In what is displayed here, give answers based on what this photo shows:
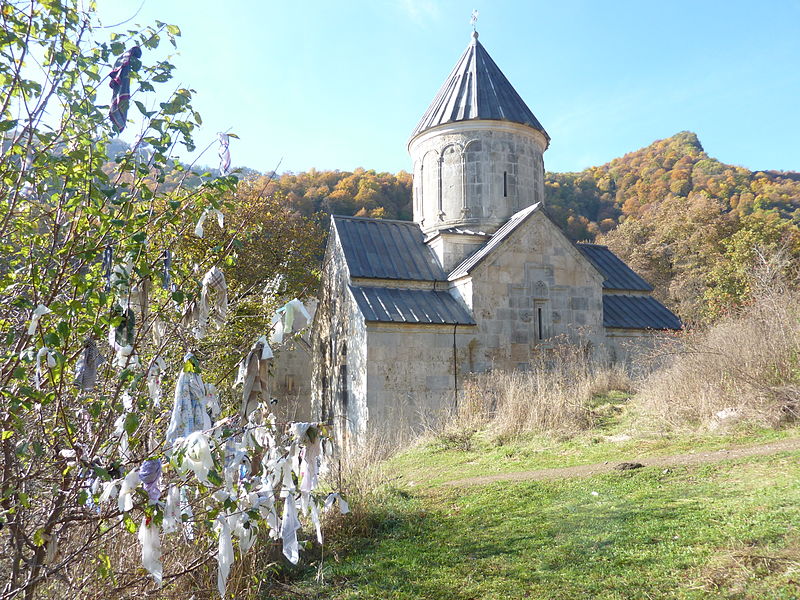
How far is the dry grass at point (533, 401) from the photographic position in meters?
8.70

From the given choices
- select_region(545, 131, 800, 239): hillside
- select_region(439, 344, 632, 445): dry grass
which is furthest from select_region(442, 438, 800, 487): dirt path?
select_region(545, 131, 800, 239): hillside

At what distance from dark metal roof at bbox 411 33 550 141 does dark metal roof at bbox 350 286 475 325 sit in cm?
480

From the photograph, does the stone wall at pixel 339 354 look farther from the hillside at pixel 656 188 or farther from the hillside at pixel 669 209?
the hillside at pixel 656 188

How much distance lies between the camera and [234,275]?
642 inches

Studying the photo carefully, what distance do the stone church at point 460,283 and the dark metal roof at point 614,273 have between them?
0.06 m

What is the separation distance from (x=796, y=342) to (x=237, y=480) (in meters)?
6.82

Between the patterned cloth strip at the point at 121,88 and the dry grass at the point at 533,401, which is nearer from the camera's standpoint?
the patterned cloth strip at the point at 121,88

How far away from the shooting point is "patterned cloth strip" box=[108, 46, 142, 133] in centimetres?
285

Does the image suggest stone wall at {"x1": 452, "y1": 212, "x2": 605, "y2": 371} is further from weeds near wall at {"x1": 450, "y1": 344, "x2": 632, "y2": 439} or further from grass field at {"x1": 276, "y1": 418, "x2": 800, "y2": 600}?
grass field at {"x1": 276, "y1": 418, "x2": 800, "y2": 600}

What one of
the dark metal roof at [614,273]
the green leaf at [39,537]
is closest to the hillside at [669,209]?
the dark metal roof at [614,273]

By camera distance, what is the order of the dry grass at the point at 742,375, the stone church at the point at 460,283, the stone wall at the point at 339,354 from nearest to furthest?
the dry grass at the point at 742,375, the stone wall at the point at 339,354, the stone church at the point at 460,283

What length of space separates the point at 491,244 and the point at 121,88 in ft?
36.3

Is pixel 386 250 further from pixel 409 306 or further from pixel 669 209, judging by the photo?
pixel 669 209

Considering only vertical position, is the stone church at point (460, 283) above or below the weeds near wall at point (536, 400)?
above
